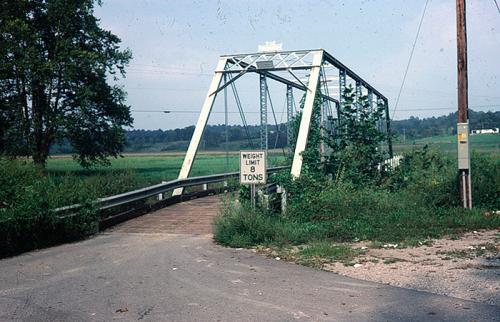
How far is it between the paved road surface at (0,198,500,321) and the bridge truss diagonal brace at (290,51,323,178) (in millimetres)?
5388

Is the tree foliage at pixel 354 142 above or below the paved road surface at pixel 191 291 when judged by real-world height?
above

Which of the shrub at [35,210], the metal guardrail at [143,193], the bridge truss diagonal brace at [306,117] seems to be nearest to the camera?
the shrub at [35,210]

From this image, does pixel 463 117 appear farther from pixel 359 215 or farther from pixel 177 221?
pixel 177 221

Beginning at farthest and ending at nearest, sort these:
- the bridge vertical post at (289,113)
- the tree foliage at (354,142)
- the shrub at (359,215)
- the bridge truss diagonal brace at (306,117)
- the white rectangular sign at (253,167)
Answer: the bridge vertical post at (289,113)
the tree foliage at (354,142)
the bridge truss diagonal brace at (306,117)
the white rectangular sign at (253,167)
the shrub at (359,215)

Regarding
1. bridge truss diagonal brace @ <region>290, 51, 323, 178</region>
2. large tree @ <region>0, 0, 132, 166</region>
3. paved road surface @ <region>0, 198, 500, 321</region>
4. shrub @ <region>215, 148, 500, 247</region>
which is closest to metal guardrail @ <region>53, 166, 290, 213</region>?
paved road surface @ <region>0, 198, 500, 321</region>

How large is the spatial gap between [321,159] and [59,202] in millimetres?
8835

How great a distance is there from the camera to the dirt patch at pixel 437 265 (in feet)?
22.8

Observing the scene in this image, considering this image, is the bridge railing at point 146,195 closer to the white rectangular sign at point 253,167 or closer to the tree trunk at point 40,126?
the white rectangular sign at point 253,167

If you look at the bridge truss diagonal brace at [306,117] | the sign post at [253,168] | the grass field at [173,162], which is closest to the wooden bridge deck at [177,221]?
the sign post at [253,168]

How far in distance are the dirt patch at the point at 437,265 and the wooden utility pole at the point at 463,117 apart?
2755mm

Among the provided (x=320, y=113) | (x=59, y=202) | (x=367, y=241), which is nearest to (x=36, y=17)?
(x=320, y=113)

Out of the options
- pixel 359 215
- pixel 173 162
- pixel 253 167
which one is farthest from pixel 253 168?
pixel 173 162

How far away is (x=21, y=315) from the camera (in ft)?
20.0

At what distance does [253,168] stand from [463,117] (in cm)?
563
